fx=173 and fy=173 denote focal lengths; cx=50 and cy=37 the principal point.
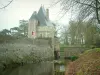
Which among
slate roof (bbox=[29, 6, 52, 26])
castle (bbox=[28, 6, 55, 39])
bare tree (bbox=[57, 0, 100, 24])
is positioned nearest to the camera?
bare tree (bbox=[57, 0, 100, 24])

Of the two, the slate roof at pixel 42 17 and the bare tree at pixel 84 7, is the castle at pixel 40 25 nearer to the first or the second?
the slate roof at pixel 42 17

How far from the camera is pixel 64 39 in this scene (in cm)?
3503

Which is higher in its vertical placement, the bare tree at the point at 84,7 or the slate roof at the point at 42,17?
the slate roof at the point at 42,17

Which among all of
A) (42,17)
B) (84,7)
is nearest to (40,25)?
(42,17)

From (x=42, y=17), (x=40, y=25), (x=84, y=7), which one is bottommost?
(x=84, y=7)

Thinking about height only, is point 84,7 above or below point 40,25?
below

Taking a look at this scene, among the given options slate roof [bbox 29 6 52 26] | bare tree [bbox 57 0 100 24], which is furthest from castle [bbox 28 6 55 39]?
bare tree [bbox 57 0 100 24]

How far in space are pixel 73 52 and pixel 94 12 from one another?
57.8ft

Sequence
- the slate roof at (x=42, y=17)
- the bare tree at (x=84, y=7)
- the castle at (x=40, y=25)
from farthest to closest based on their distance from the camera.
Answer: the slate roof at (x=42, y=17) → the castle at (x=40, y=25) → the bare tree at (x=84, y=7)

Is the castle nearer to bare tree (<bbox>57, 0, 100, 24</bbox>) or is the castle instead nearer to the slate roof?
the slate roof

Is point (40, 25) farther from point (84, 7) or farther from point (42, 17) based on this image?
point (84, 7)

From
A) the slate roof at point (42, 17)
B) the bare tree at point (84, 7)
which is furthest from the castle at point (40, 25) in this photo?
the bare tree at point (84, 7)

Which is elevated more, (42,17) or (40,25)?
(42,17)

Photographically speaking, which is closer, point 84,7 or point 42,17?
point 84,7
